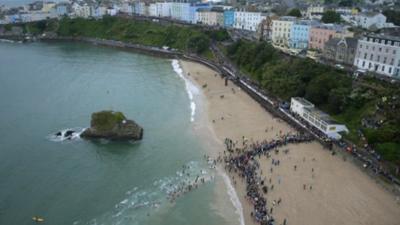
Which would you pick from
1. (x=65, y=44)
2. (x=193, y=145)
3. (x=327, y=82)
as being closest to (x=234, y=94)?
(x=327, y=82)

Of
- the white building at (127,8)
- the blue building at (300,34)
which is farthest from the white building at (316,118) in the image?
the white building at (127,8)

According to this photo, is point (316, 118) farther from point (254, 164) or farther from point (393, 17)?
point (393, 17)

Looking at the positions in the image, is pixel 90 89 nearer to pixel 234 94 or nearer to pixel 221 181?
pixel 234 94

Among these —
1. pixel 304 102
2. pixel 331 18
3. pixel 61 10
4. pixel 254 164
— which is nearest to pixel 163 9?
pixel 61 10

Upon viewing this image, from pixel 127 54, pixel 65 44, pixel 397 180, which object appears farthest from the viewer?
pixel 65 44

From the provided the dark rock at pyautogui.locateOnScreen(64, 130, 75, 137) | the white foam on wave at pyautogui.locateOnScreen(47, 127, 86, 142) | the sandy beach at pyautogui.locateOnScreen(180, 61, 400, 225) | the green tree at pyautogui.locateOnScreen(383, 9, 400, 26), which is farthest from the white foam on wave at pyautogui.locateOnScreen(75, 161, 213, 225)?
the green tree at pyautogui.locateOnScreen(383, 9, 400, 26)

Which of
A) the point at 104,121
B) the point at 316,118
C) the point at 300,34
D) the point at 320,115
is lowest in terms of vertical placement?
the point at 104,121
